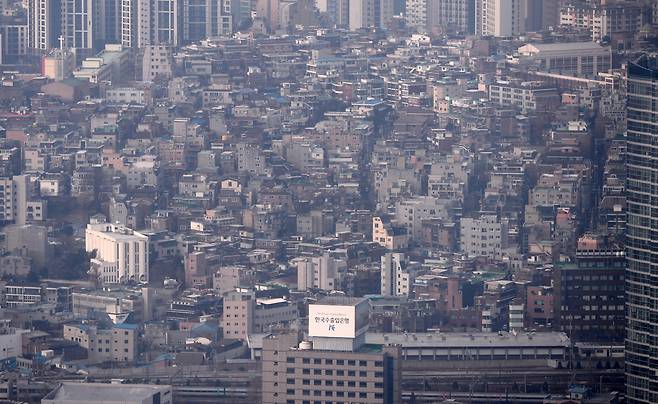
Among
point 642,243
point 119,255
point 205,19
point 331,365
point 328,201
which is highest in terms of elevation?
point 205,19

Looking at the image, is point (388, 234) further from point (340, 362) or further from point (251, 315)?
point (340, 362)

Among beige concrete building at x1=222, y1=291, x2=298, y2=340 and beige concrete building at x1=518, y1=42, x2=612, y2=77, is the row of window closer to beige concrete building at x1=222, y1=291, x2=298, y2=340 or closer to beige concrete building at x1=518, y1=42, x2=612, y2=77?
beige concrete building at x1=222, y1=291, x2=298, y2=340

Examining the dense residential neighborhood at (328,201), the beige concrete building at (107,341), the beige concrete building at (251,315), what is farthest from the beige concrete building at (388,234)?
the beige concrete building at (107,341)

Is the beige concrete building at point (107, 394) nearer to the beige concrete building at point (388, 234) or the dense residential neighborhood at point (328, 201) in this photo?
the dense residential neighborhood at point (328, 201)

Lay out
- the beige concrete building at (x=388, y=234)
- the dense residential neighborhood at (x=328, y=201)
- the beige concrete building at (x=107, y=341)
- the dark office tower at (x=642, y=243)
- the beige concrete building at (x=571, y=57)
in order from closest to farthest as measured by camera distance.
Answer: the dark office tower at (x=642, y=243), the dense residential neighborhood at (x=328, y=201), the beige concrete building at (x=107, y=341), the beige concrete building at (x=388, y=234), the beige concrete building at (x=571, y=57)

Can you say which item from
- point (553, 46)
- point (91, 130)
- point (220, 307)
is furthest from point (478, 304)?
point (553, 46)

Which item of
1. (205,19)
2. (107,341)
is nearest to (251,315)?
(107,341)

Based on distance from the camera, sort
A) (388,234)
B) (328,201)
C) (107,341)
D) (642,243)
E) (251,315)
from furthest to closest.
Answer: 1. (328,201)
2. (388,234)
3. (251,315)
4. (107,341)
5. (642,243)
